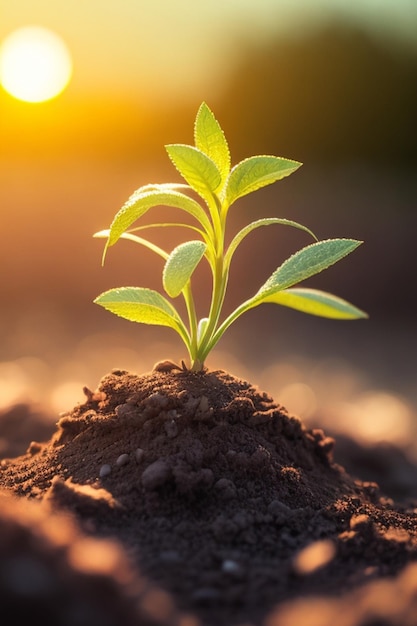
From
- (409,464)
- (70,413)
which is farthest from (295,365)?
(70,413)

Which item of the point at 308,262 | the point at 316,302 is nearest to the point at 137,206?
the point at 308,262

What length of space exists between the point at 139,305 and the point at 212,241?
27 cm

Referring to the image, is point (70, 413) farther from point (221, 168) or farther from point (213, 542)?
point (221, 168)

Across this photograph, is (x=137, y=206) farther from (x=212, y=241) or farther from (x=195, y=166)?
(x=212, y=241)

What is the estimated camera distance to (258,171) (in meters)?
1.62

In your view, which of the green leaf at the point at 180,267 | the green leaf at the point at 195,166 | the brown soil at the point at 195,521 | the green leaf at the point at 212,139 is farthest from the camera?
the green leaf at the point at 212,139

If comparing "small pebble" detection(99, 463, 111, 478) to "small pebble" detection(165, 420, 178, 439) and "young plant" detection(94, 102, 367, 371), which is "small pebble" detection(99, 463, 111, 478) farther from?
"young plant" detection(94, 102, 367, 371)

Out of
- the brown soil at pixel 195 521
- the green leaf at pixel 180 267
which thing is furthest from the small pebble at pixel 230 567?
the green leaf at pixel 180 267

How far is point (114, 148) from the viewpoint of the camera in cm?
848

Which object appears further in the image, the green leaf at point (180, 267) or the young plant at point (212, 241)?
the young plant at point (212, 241)

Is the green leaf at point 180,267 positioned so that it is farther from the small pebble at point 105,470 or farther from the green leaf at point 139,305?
the small pebble at point 105,470

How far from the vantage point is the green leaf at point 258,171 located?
161 centimetres

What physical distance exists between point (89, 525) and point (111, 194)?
6423 millimetres

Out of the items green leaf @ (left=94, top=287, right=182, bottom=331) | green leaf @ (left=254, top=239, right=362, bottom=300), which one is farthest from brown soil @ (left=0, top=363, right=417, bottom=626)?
green leaf @ (left=254, top=239, right=362, bottom=300)
